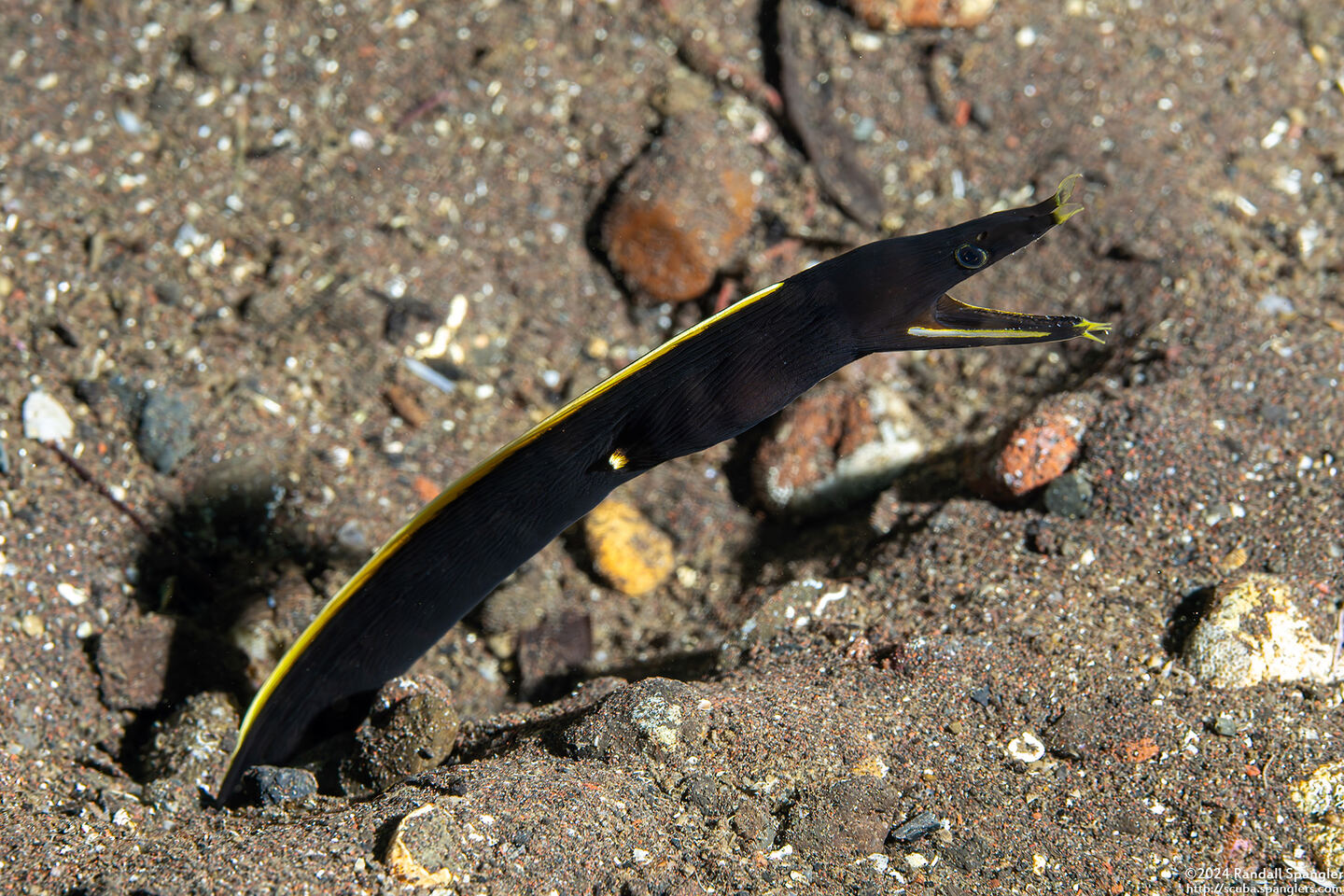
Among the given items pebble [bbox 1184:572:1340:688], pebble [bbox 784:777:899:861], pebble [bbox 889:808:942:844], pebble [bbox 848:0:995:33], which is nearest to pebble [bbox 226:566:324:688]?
pebble [bbox 784:777:899:861]

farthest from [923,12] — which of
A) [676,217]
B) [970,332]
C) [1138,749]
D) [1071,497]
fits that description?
[1138,749]

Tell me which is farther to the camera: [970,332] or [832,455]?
[832,455]

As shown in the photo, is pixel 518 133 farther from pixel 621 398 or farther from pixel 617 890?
pixel 617 890

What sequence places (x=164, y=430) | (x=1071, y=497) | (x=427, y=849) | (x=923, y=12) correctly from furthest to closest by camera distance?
(x=923, y=12)
(x=164, y=430)
(x=1071, y=497)
(x=427, y=849)

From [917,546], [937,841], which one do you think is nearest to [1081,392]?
[917,546]

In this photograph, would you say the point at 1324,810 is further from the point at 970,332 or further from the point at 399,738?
the point at 399,738

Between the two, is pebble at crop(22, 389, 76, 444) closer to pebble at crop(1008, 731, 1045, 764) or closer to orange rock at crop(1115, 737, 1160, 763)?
pebble at crop(1008, 731, 1045, 764)

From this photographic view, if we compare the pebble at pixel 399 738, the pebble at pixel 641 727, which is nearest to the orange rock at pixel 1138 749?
the pebble at pixel 641 727
